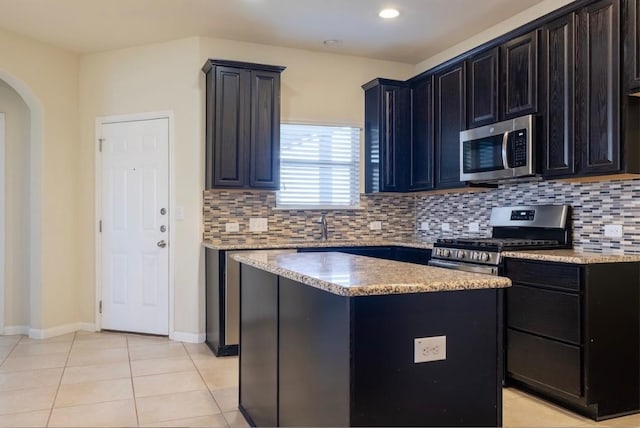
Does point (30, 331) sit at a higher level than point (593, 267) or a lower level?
lower

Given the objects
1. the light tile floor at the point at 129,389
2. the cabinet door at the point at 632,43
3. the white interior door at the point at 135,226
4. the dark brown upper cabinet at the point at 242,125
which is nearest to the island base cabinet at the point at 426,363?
the light tile floor at the point at 129,389

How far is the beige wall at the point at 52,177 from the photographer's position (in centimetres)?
454

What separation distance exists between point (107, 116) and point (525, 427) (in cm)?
427

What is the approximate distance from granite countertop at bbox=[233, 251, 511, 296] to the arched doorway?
11.3ft

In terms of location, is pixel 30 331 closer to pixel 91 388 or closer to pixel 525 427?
pixel 91 388

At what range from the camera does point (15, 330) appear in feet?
15.5

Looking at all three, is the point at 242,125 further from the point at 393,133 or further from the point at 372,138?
the point at 393,133

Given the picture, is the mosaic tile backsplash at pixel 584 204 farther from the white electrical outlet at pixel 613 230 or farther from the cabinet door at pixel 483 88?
the cabinet door at pixel 483 88

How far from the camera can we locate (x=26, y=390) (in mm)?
3176

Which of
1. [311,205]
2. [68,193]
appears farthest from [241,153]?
[68,193]

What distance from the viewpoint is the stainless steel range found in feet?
10.9

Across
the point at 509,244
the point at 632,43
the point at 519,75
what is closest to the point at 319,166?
the point at 519,75

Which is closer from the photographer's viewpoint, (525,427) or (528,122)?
(525,427)

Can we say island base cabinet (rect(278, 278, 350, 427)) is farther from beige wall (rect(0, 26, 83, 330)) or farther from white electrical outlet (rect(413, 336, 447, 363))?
beige wall (rect(0, 26, 83, 330))
